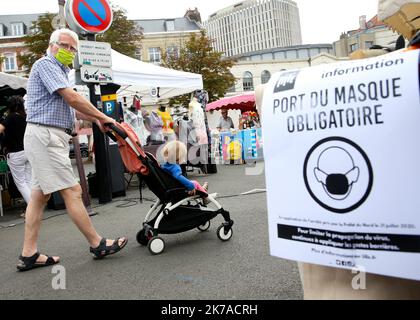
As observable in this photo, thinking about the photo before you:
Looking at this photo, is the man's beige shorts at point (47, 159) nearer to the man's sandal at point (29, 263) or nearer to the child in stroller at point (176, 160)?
the man's sandal at point (29, 263)

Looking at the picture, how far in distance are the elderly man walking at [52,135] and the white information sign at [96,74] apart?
109 inches

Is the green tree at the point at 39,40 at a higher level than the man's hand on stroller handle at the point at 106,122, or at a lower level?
higher

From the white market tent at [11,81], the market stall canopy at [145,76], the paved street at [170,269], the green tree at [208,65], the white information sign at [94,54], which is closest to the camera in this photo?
the paved street at [170,269]

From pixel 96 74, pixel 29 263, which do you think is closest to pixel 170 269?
pixel 29 263

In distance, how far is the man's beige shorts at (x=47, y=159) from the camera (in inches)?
126

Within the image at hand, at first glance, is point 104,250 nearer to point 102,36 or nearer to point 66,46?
point 66,46

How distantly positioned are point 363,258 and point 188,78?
8.43 meters

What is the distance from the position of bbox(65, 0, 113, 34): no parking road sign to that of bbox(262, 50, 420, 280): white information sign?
18.5ft

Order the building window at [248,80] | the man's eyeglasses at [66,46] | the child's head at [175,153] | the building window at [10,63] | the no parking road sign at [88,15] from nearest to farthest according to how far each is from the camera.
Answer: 1. the man's eyeglasses at [66,46]
2. the child's head at [175,153]
3. the no parking road sign at [88,15]
4. the building window at [248,80]
5. the building window at [10,63]

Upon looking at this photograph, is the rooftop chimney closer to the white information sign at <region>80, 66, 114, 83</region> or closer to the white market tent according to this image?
the white market tent

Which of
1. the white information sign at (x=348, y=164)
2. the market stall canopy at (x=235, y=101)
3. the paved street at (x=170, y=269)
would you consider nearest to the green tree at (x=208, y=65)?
the market stall canopy at (x=235, y=101)

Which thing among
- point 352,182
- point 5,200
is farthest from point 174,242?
point 5,200

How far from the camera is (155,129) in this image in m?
9.49
